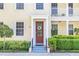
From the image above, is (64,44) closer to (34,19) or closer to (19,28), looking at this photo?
(34,19)

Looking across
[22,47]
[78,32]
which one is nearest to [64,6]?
[78,32]

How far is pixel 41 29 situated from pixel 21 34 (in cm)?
221

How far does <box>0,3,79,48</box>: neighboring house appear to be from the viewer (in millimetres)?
24188

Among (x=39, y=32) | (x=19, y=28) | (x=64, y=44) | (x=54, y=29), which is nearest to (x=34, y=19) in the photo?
(x=39, y=32)

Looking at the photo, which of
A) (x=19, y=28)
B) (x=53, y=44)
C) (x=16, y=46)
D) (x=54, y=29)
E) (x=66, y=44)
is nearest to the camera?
(x=53, y=44)

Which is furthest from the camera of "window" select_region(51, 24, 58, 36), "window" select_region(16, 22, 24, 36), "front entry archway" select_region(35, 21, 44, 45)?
"window" select_region(51, 24, 58, 36)

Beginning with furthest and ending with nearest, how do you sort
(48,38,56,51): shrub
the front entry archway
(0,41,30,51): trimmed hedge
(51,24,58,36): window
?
(51,24,58,36): window < the front entry archway < (0,41,30,51): trimmed hedge < (48,38,56,51): shrub

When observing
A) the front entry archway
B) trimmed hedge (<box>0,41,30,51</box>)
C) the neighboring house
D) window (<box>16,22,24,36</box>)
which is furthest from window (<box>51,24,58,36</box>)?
trimmed hedge (<box>0,41,30,51</box>)

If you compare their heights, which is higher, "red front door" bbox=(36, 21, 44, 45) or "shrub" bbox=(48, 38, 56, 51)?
"red front door" bbox=(36, 21, 44, 45)

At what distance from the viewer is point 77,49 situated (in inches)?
800

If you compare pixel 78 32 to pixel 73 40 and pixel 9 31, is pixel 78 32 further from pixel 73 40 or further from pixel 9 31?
pixel 9 31

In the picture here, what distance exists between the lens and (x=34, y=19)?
24.1m

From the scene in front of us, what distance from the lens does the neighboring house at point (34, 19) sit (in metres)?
24.2

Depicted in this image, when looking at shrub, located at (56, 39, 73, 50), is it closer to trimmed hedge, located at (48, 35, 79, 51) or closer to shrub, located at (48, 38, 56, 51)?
trimmed hedge, located at (48, 35, 79, 51)
